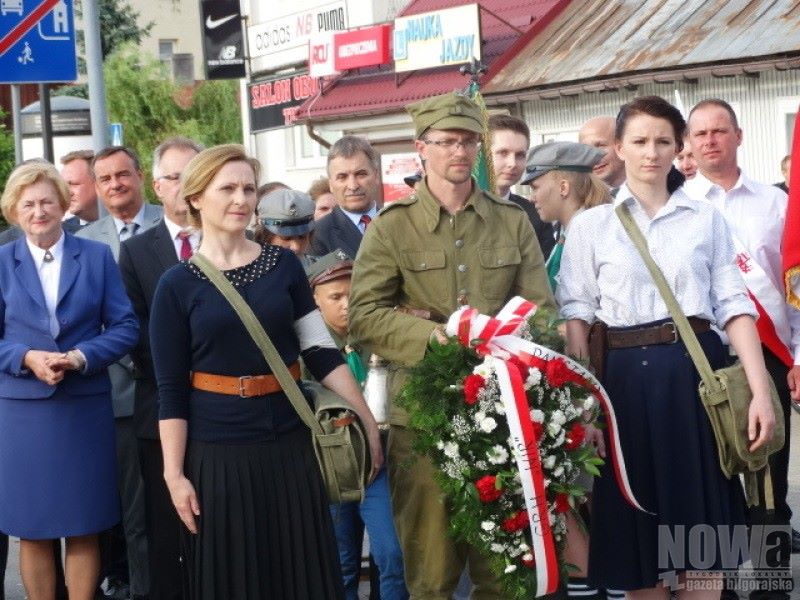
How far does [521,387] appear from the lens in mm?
5770

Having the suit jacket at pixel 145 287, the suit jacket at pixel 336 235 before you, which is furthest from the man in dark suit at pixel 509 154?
the suit jacket at pixel 145 287

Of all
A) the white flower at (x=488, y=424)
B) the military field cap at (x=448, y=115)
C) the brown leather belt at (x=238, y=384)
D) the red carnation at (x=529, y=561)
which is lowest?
the red carnation at (x=529, y=561)

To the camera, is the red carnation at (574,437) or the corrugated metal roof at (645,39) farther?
the corrugated metal roof at (645,39)

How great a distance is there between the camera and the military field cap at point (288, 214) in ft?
26.6

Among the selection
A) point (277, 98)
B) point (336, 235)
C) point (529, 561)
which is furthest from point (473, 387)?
point (277, 98)

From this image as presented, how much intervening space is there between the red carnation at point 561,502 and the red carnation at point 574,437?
17 centimetres

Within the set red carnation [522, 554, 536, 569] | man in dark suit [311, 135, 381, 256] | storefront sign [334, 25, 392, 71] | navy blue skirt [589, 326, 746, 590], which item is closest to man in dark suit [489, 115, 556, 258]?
man in dark suit [311, 135, 381, 256]

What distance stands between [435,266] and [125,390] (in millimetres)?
2271

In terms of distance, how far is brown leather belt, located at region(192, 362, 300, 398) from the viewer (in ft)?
18.8

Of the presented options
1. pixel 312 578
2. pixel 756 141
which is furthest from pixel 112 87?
pixel 312 578

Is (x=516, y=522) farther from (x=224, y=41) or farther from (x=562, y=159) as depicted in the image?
(x=224, y=41)

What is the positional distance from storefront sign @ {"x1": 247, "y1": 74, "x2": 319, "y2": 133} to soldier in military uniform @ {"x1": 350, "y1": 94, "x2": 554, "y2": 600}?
80.6 feet

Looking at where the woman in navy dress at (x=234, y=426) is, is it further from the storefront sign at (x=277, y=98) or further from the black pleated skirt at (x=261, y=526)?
the storefront sign at (x=277, y=98)

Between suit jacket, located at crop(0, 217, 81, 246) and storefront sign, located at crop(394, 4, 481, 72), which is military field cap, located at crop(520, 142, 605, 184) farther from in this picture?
storefront sign, located at crop(394, 4, 481, 72)
